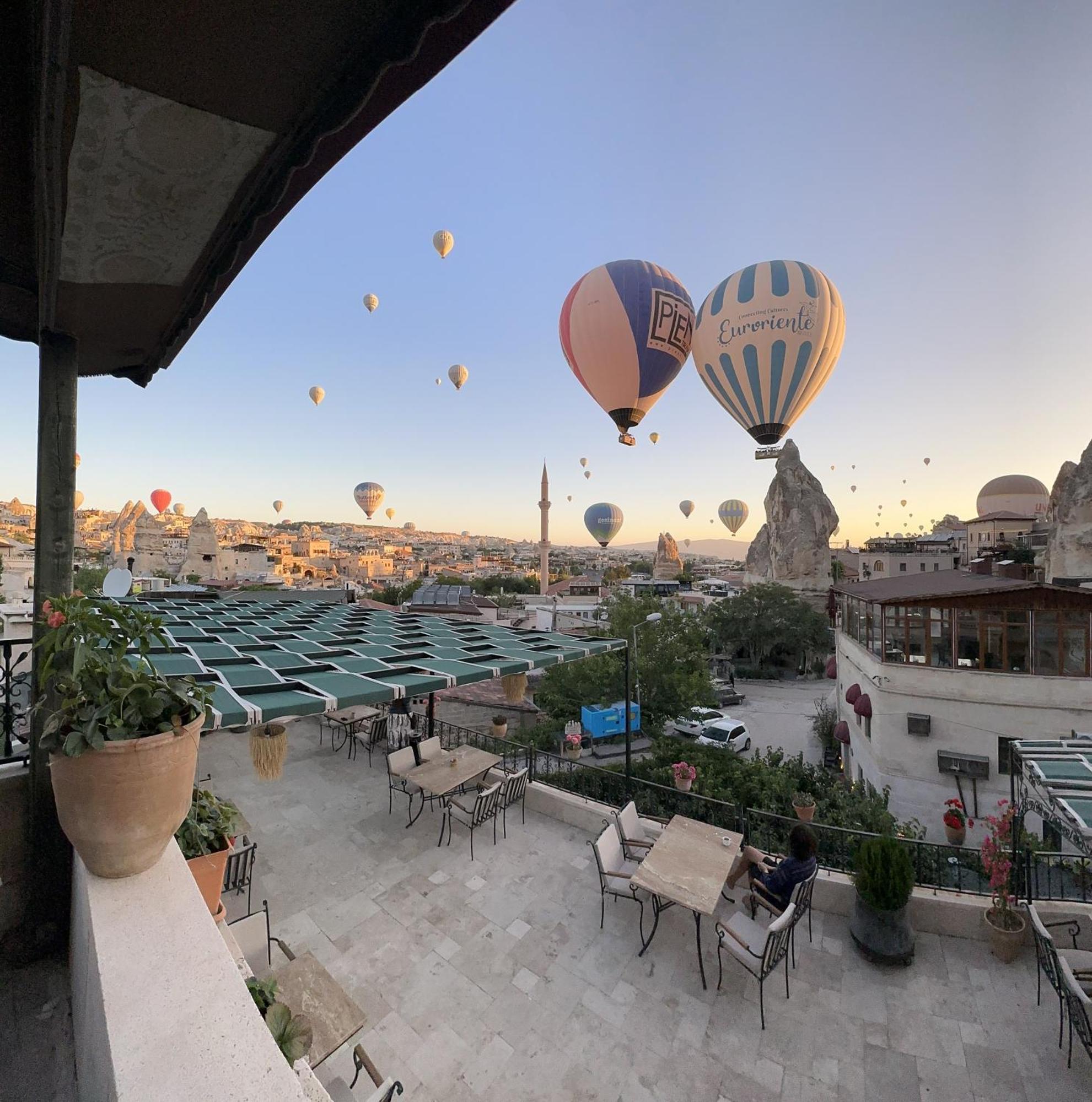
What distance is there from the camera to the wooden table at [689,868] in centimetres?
420

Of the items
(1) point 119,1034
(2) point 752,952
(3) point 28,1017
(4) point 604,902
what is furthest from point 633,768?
(1) point 119,1034

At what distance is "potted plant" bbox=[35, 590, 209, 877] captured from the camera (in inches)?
78.8

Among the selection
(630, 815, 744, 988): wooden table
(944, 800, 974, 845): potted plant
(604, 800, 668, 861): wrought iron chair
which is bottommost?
(944, 800, 974, 845): potted plant

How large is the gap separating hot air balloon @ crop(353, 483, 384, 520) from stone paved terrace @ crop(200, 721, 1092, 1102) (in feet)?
210

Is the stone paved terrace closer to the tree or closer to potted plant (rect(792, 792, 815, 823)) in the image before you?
potted plant (rect(792, 792, 815, 823))

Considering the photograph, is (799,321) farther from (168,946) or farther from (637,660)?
(168,946)

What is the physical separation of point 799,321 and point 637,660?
11.9m

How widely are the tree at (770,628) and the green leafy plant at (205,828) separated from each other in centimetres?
3826

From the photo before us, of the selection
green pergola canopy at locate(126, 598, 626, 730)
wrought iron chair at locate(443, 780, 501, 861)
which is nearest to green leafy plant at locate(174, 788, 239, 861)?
green pergola canopy at locate(126, 598, 626, 730)

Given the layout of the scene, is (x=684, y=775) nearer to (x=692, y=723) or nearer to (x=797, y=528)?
(x=692, y=723)

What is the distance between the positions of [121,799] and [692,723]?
21.2 m

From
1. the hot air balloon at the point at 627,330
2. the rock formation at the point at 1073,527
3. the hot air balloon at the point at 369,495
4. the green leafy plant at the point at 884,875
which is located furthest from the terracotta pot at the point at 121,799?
the hot air balloon at the point at 369,495

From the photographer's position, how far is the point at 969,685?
12.1m

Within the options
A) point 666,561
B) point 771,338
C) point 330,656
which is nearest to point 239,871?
point 330,656
